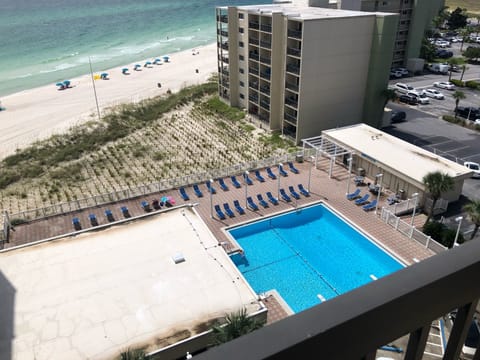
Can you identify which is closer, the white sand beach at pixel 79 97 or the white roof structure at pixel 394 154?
the white roof structure at pixel 394 154

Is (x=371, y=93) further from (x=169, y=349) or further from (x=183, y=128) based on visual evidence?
(x=169, y=349)

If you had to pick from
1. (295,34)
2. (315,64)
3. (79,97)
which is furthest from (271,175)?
(79,97)

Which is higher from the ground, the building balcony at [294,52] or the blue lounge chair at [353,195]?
the building balcony at [294,52]

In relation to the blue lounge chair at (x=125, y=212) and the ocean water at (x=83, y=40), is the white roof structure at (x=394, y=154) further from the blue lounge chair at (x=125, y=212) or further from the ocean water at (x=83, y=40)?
the ocean water at (x=83, y=40)

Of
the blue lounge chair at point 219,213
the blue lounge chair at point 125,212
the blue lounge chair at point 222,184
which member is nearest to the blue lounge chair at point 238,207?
the blue lounge chair at point 219,213

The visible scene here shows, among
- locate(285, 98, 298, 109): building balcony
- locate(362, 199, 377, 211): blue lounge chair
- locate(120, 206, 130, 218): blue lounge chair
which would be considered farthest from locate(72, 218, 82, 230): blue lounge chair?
locate(285, 98, 298, 109): building balcony

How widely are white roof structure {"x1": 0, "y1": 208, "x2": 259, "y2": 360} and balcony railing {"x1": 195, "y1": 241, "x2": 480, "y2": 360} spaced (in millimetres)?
14255

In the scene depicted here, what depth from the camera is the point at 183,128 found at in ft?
137

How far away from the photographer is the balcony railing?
171cm

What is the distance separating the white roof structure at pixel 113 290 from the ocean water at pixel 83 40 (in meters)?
57.4

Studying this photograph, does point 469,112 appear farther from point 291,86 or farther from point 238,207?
point 238,207

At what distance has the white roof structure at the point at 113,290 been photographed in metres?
14.8

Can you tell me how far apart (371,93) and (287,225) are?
18.7 meters

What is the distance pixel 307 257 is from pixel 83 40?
358ft
